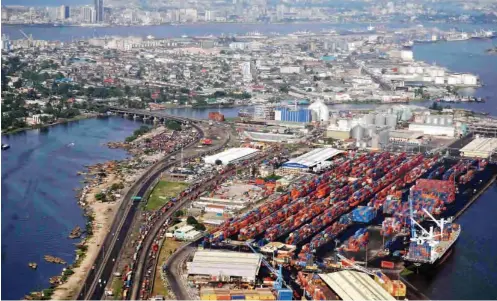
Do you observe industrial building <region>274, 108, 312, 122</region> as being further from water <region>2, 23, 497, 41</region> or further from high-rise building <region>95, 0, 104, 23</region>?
high-rise building <region>95, 0, 104, 23</region>

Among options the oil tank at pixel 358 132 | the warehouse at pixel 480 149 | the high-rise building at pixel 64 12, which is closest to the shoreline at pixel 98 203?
the oil tank at pixel 358 132

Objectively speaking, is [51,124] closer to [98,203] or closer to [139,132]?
[139,132]

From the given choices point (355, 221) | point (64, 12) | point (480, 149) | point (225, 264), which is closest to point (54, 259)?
point (225, 264)

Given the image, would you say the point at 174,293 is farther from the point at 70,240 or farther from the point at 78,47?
the point at 78,47

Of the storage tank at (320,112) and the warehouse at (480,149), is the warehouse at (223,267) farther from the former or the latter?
the storage tank at (320,112)

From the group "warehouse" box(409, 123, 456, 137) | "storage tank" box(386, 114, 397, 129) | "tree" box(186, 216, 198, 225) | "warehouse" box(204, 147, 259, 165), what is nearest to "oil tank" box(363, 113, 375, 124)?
Result: "storage tank" box(386, 114, 397, 129)
